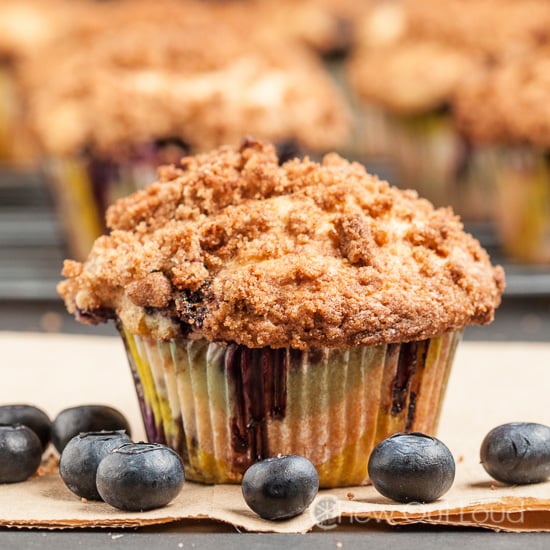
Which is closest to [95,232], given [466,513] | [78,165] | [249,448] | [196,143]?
[78,165]

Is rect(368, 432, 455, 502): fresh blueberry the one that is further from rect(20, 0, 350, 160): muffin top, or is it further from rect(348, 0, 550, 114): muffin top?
rect(348, 0, 550, 114): muffin top

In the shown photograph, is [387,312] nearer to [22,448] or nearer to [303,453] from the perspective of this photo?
[303,453]

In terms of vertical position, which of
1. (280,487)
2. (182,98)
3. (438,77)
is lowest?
(280,487)

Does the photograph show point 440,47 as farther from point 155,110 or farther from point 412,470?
point 412,470

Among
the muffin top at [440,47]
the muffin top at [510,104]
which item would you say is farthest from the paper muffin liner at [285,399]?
the muffin top at [440,47]

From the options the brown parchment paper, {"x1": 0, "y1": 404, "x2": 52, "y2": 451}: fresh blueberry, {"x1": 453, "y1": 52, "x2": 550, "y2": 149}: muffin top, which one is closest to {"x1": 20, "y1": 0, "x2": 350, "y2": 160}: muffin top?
{"x1": 453, "y1": 52, "x2": 550, "y2": 149}: muffin top

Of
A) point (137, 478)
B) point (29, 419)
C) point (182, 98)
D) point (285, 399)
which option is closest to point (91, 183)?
point (182, 98)
